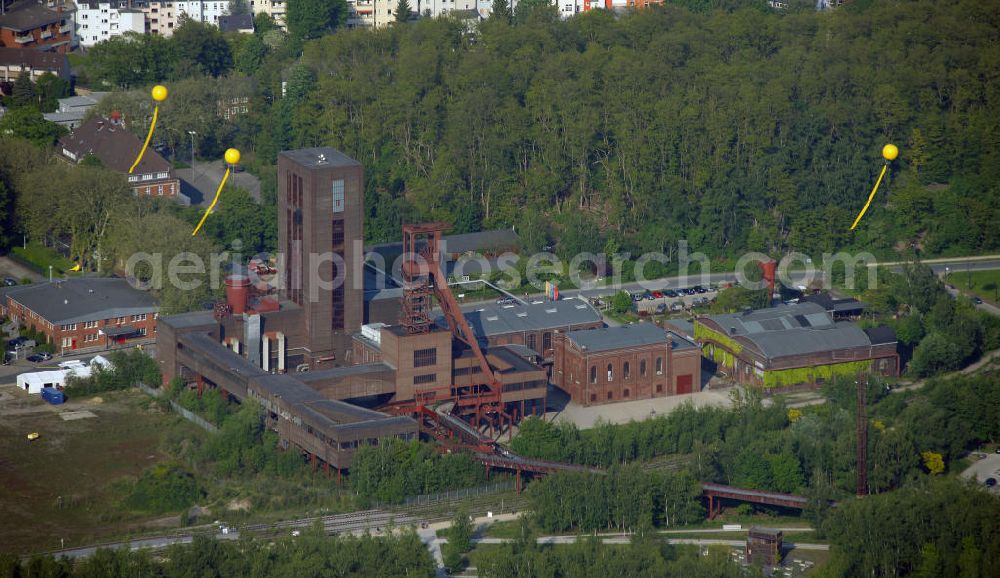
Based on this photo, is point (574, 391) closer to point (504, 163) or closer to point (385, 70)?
point (504, 163)

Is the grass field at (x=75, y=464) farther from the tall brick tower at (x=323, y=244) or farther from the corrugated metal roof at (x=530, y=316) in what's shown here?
the corrugated metal roof at (x=530, y=316)

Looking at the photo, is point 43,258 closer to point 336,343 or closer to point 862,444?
point 336,343

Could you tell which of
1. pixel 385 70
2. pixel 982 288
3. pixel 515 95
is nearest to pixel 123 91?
pixel 385 70

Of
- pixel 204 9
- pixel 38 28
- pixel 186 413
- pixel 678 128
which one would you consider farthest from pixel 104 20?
pixel 186 413

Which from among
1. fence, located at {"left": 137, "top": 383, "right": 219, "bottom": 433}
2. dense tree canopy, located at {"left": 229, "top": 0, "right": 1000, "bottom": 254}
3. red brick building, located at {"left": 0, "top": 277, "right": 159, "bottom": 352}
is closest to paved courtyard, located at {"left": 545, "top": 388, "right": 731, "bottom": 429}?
fence, located at {"left": 137, "top": 383, "right": 219, "bottom": 433}

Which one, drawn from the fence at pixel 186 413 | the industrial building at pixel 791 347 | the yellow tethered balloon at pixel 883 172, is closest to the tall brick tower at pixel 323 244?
the fence at pixel 186 413

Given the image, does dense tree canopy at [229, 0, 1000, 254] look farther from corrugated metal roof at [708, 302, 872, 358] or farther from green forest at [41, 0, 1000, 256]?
corrugated metal roof at [708, 302, 872, 358]
